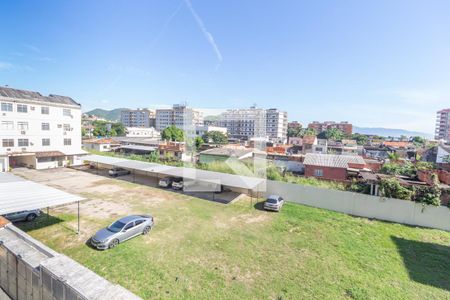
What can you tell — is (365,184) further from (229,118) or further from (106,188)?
(229,118)

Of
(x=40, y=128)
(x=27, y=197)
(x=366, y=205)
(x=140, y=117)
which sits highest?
(x=140, y=117)

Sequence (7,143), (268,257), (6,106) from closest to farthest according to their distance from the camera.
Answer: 1. (268,257)
2. (6,106)
3. (7,143)

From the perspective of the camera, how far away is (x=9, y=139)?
2677cm

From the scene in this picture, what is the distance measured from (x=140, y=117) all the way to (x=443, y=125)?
544ft

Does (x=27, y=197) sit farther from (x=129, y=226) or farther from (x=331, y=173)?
(x=331, y=173)

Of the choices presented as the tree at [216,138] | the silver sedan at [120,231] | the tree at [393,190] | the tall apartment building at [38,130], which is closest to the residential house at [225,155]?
the tree at [393,190]

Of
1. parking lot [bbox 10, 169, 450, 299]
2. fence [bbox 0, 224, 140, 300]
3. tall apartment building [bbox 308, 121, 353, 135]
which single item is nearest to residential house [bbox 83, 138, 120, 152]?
parking lot [bbox 10, 169, 450, 299]

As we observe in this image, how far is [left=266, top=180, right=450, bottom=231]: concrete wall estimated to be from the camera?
14.9 metres

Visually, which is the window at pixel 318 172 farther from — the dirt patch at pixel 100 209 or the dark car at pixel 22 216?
the dark car at pixel 22 216

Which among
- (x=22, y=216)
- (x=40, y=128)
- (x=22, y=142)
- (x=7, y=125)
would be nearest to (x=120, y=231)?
(x=22, y=216)

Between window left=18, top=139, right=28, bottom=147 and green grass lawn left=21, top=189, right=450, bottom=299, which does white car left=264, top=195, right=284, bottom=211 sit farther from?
window left=18, top=139, right=28, bottom=147

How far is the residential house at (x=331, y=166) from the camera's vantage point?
23.8 metres

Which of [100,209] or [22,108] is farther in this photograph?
[22,108]

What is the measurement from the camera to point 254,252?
10898mm
